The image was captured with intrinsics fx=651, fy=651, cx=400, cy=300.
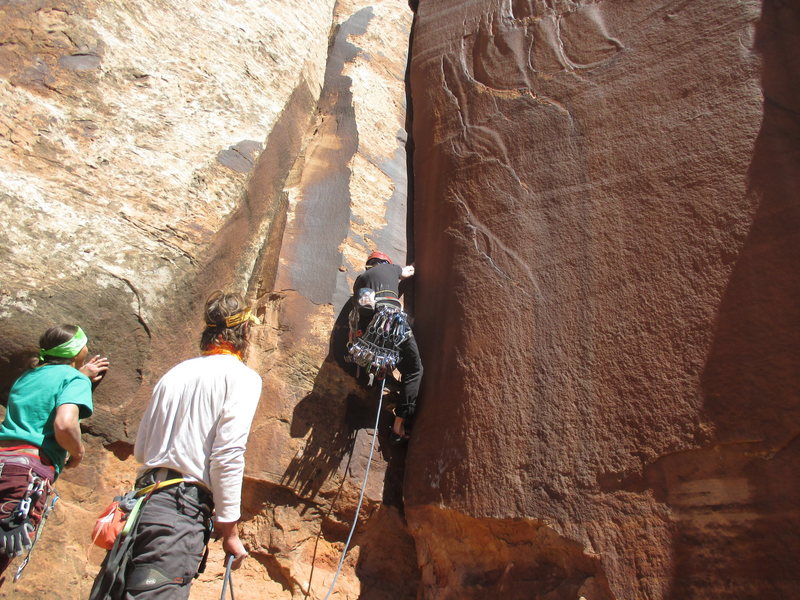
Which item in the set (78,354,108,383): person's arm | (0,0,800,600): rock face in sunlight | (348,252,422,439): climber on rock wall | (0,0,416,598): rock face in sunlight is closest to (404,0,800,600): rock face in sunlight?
(0,0,800,600): rock face in sunlight

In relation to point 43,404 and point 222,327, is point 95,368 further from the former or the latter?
point 222,327

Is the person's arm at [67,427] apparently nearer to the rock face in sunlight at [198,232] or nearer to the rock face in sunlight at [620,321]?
the rock face in sunlight at [198,232]

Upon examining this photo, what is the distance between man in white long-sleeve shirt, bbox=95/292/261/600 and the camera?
2.12 metres

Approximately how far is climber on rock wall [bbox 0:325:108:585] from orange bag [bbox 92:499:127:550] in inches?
16.8

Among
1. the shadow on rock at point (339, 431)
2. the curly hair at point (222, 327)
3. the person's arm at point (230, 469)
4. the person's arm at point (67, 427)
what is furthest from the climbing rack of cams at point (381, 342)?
the person's arm at point (67, 427)

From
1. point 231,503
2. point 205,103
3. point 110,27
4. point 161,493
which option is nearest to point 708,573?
point 231,503

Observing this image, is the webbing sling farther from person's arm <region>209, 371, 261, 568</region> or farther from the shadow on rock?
the shadow on rock

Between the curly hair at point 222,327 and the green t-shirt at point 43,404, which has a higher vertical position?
the curly hair at point 222,327

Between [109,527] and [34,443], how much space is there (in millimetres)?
593

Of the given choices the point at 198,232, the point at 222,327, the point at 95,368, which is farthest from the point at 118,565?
the point at 198,232

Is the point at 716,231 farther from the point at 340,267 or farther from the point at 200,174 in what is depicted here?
the point at 200,174

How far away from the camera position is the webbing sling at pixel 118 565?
204 centimetres

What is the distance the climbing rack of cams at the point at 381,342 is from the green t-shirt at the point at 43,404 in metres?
1.56

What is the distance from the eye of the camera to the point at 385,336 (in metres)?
3.85
